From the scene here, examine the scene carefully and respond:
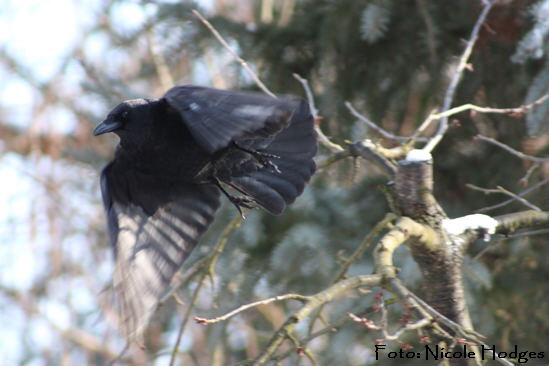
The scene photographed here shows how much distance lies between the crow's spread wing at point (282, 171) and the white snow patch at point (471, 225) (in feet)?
2.26

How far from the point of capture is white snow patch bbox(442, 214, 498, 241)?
189 centimetres

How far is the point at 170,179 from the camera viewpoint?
2562 millimetres

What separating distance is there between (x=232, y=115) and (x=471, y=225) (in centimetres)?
72

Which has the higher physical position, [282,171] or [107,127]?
[107,127]

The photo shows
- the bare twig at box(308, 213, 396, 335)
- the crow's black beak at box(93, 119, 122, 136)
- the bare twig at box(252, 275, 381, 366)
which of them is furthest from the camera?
the crow's black beak at box(93, 119, 122, 136)

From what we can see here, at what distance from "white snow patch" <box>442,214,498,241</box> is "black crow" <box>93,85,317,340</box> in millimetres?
592

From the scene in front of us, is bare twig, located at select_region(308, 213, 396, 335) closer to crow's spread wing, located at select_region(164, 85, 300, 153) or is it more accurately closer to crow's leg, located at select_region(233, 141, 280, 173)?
crow's spread wing, located at select_region(164, 85, 300, 153)

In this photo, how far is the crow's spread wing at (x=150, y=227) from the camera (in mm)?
2237

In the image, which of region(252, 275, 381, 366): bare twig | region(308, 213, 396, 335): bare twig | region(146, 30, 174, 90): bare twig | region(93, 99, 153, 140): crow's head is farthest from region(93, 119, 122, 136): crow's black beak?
region(252, 275, 381, 366): bare twig

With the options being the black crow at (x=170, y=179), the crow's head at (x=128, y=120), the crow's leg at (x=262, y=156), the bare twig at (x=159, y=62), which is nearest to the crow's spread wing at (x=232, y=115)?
the black crow at (x=170, y=179)

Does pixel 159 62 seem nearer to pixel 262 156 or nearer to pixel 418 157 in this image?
pixel 262 156

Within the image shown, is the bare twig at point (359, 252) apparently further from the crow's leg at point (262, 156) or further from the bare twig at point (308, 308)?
the crow's leg at point (262, 156)

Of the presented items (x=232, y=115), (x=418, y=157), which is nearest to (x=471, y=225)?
(x=418, y=157)

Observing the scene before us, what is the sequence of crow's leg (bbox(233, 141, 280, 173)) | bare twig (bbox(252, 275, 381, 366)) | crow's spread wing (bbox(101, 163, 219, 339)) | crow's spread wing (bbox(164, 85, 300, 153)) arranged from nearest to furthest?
bare twig (bbox(252, 275, 381, 366)) → crow's spread wing (bbox(164, 85, 300, 153)) → crow's spread wing (bbox(101, 163, 219, 339)) → crow's leg (bbox(233, 141, 280, 173))
